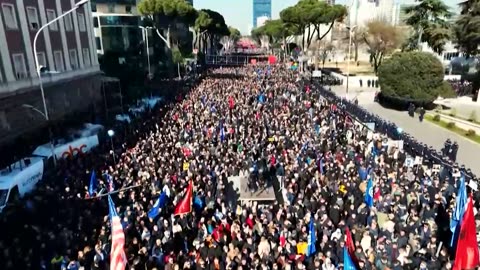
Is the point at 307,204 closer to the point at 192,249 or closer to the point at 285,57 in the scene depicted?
the point at 192,249

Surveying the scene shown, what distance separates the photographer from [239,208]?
1145 centimetres

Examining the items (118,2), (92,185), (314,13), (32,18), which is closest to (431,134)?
(92,185)

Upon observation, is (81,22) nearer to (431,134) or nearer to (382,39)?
(431,134)

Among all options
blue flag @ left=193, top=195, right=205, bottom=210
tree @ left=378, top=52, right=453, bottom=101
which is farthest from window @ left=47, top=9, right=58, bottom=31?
tree @ left=378, top=52, right=453, bottom=101

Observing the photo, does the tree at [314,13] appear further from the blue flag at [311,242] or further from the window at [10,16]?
the blue flag at [311,242]

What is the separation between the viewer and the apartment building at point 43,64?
2045 centimetres

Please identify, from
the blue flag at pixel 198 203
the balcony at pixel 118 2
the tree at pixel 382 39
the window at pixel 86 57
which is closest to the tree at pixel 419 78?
the tree at pixel 382 39

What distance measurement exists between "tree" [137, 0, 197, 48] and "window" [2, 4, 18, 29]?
3104 cm

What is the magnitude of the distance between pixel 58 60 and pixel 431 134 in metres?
22.3

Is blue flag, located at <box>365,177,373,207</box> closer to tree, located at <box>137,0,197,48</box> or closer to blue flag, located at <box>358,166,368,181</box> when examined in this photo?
blue flag, located at <box>358,166,368,181</box>

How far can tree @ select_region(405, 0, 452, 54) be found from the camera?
35938 millimetres

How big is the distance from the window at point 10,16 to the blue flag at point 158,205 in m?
14.4

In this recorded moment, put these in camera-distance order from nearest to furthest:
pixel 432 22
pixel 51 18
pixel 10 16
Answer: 1. pixel 10 16
2. pixel 51 18
3. pixel 432 22

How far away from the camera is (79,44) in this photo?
96.2ft
